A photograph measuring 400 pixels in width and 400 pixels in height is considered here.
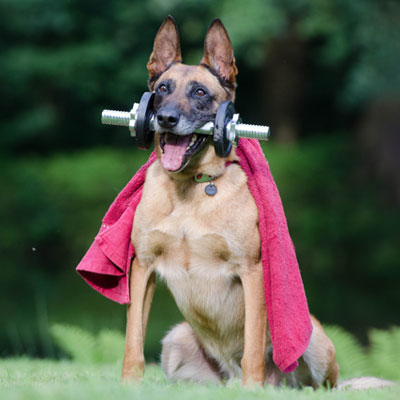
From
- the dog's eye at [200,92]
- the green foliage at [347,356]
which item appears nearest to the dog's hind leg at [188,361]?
the dog's eye at [200,92]

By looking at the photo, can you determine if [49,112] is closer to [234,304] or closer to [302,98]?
[302,98]

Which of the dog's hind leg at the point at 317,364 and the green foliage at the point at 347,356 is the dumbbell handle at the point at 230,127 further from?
the green foliage at the point at 347,356

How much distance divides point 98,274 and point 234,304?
0.92m

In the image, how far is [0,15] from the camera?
18953 mm

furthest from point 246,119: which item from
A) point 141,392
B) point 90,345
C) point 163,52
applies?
point 141,392

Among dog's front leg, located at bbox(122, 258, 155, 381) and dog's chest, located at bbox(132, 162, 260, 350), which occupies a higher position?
dog's chest, located at bbox(132, 162, 260, 350)

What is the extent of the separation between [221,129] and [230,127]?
0.08 metres

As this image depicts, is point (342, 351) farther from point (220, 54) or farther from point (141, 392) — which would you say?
point (141, 392)

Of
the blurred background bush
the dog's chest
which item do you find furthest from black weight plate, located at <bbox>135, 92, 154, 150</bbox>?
the blurred background bush

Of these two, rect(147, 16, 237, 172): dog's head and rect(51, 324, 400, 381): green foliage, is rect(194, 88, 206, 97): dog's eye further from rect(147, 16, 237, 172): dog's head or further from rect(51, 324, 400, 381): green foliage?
rect(51, 324, 400, 381): green foliage

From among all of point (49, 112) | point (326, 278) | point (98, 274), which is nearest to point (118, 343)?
point (98, 274)

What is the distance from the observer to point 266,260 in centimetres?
397

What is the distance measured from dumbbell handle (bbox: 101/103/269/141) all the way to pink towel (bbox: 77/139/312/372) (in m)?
0.30

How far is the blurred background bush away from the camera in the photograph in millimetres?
15062
